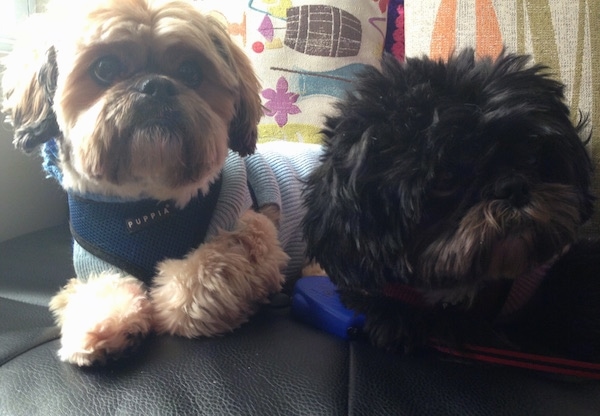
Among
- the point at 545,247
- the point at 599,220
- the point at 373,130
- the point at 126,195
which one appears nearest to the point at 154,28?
the point at 126,195

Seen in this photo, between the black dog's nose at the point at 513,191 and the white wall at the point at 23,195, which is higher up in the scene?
the black dog's nose at the point at 513,191

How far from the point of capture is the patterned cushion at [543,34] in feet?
3.57

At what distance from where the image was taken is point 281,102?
1.54 m

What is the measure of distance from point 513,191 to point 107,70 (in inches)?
25.8

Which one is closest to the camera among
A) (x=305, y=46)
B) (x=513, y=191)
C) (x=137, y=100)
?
(x=513, y=191)

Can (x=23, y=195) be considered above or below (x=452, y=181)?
below

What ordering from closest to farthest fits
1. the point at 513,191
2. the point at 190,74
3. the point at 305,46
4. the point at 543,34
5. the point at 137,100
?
the point at 513,191
the point at 137,100
the point at 190,74
the point at 543,34
the point at 305,46

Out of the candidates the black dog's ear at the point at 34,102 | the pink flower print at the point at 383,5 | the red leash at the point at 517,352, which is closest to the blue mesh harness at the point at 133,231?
the black dog's ear at the point at 34,102

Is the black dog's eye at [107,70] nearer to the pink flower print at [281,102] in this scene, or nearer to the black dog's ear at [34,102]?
the black dog's ear at [34,102]

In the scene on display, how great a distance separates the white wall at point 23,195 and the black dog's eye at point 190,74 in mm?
728

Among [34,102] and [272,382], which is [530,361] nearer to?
[272,382]

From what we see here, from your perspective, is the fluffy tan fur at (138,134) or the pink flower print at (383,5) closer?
the fluffy tan fur at (138,134)

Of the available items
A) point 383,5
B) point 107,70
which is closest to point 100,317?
point 107,70

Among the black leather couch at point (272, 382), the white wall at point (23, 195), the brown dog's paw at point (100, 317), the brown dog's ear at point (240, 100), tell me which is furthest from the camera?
the white wall at point (23, 195)
